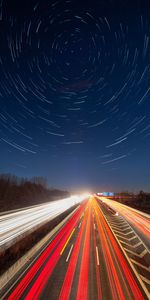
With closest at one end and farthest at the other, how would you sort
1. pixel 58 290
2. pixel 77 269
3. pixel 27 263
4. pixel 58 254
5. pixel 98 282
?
pixel 58 290 < pixel 98 282 < pixel 77 269 < pixel 27 263 < pixel 58 254

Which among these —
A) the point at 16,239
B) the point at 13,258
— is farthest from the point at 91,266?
the point at 16,239

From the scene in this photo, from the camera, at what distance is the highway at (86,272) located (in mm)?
11727

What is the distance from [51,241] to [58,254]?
457 centimetres

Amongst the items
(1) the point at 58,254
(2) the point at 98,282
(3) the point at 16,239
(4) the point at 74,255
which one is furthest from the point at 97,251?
(3) the point at 16,239

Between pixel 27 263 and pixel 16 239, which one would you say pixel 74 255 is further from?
pixel 16 239

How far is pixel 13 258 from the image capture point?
17312mm

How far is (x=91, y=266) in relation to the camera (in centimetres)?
1580

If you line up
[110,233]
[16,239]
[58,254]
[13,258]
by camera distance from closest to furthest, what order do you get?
1. [13,258]
2. [58,254]
3. [16,239]
4. [110,233]

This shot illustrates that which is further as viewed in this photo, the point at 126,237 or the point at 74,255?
the point at 126,237

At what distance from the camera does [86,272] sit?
14602 mm

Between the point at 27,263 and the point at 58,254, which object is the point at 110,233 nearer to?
the point at 58,254

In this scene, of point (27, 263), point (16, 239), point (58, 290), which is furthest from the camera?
point (16, 239)

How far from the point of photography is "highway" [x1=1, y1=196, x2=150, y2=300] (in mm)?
11727

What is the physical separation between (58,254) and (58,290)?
6678 mm
